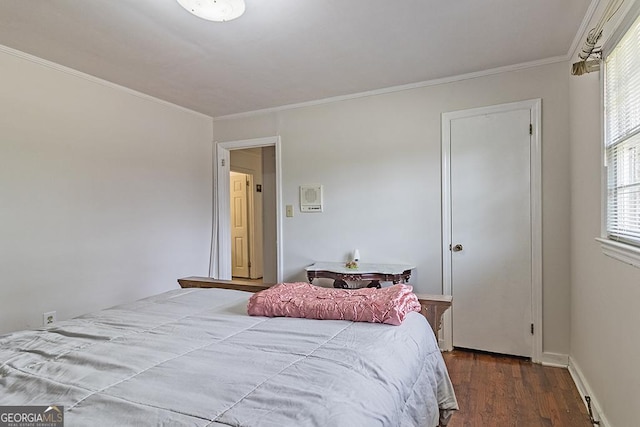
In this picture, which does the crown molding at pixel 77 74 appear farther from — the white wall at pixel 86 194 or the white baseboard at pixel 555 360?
the white baseboard at pixel 555 360

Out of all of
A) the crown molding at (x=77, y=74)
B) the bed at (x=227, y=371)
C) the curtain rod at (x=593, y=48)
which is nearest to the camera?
the bed at (x=227, y=371)

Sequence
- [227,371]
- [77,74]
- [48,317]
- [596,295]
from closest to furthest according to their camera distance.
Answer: [227,371] → [596,295] → [48,317] → [77,74]

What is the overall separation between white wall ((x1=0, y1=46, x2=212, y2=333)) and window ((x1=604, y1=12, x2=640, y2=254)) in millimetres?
3592

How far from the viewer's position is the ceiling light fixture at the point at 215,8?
1792mm

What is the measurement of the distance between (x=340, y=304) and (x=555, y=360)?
221 centimetres

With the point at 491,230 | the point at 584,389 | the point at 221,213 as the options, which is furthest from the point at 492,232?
the point at 221,213

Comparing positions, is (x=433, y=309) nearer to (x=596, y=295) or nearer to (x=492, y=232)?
(x=596, y=295)

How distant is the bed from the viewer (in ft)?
2.89

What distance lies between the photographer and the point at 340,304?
5.28 feet

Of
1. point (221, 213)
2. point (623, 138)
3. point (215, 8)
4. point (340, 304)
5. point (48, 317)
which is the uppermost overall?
point (215, 8)

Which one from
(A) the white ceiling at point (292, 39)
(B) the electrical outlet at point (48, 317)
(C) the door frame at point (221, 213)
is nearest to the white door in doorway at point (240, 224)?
(C) the door frame at point (221, 213)

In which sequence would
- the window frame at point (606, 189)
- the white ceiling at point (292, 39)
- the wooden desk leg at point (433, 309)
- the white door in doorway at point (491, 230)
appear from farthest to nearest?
the white door in doorway at point (491, 230)
the white ceiling at point (292, 39)
the wooden desk leg at point (433, 309)
the window frame at point (606, 189)

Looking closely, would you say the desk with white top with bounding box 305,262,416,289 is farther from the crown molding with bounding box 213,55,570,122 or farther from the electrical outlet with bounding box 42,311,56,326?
the electrical outlet with bounding box 42,311,56,326

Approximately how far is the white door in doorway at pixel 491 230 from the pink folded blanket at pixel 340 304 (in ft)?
5.00
